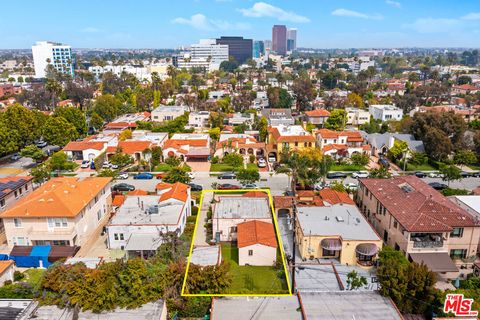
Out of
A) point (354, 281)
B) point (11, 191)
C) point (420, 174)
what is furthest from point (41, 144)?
point (420, 174)

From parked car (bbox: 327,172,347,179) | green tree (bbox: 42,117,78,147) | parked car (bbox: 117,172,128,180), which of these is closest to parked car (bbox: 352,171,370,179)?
parked car (bbox: 327,172,347,179)

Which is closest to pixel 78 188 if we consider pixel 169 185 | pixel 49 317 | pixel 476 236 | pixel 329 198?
pixel 169 185

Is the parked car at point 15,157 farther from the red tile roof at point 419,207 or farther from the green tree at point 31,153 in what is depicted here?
the red tile roof at point 419,207

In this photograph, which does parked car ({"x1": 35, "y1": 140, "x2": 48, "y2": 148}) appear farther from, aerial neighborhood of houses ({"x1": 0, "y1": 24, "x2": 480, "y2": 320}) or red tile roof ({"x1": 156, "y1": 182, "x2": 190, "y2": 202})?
red tile roof ({"x1": 156, "y1": 182, "x2": 190, "y2": 202})

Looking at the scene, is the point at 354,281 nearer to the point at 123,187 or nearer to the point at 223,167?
the point at 123,187

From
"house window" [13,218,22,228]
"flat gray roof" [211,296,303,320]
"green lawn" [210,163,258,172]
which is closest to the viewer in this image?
"flat gray roof" [211,296,303,320]

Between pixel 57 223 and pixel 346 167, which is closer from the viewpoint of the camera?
pixel 57 223
